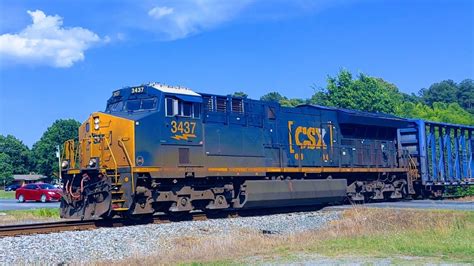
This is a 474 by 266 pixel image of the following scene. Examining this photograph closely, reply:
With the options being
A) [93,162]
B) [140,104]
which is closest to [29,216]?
[93,162]

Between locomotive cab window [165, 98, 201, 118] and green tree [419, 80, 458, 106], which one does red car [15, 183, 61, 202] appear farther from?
green tree [419, 80, 458, 106]

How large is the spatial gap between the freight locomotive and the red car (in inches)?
764

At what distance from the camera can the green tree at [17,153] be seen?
4407 inches

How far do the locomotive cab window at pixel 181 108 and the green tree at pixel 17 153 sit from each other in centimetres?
10270

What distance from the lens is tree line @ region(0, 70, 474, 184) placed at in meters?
47.8

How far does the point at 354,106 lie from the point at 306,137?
27.3 m

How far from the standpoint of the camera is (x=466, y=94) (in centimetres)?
11969

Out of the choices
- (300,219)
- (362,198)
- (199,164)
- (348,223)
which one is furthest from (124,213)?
(362,198)

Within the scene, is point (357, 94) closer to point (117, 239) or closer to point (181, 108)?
point (181, 108)

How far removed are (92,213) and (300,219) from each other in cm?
635

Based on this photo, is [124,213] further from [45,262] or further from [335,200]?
[335,200]

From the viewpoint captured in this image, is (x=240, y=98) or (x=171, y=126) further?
(x=240, y=98)

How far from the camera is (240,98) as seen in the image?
19.1m

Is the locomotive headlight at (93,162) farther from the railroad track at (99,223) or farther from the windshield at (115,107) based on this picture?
the windshield at (115,107)
